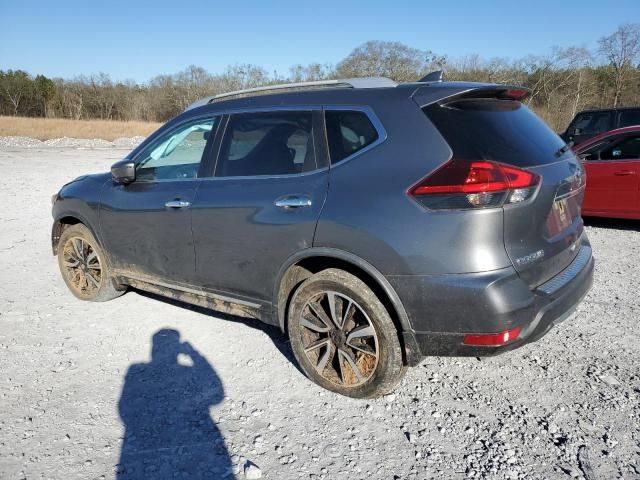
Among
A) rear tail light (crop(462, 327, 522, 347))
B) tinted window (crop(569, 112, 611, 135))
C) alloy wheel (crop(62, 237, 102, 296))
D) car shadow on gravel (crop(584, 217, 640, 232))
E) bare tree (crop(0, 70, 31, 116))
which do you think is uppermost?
bare tree (crop(0, 70, 31, 116))

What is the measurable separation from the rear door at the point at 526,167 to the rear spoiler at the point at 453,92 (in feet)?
0.09

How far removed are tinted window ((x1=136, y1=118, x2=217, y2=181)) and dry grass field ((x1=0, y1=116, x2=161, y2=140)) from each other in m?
31.6

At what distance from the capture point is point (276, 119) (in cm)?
321

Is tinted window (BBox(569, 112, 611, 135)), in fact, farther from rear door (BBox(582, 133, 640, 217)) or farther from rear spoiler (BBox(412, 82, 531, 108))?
rear spoiler (BBox(412, 82, 531, 108))

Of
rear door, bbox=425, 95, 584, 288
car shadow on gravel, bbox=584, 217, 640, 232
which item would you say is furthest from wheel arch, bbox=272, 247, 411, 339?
car shadow on gravel, bbox=584, 217, 640, 232

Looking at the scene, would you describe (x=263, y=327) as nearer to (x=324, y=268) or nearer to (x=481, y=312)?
(x=324, y=268)

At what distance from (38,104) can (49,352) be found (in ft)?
194

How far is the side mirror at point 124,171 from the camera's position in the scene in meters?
3.86

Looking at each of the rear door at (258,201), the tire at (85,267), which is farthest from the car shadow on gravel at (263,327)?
the rear door at (258,201)

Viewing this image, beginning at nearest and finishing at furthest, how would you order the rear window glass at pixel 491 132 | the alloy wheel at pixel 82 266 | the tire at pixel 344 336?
1. the rear window glass at pixel 491 132
2. the tire at pixel 344 336
3. the alloy wheel at pixel 82 266

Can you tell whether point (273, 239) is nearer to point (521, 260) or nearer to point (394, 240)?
point (394, 240)

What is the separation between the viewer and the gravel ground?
2383mm

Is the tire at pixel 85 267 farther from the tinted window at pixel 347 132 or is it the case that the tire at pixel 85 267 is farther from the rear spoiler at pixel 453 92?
the rear spoiler at pixel 453 92

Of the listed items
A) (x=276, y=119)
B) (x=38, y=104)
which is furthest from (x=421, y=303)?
(x=38, y=104)
